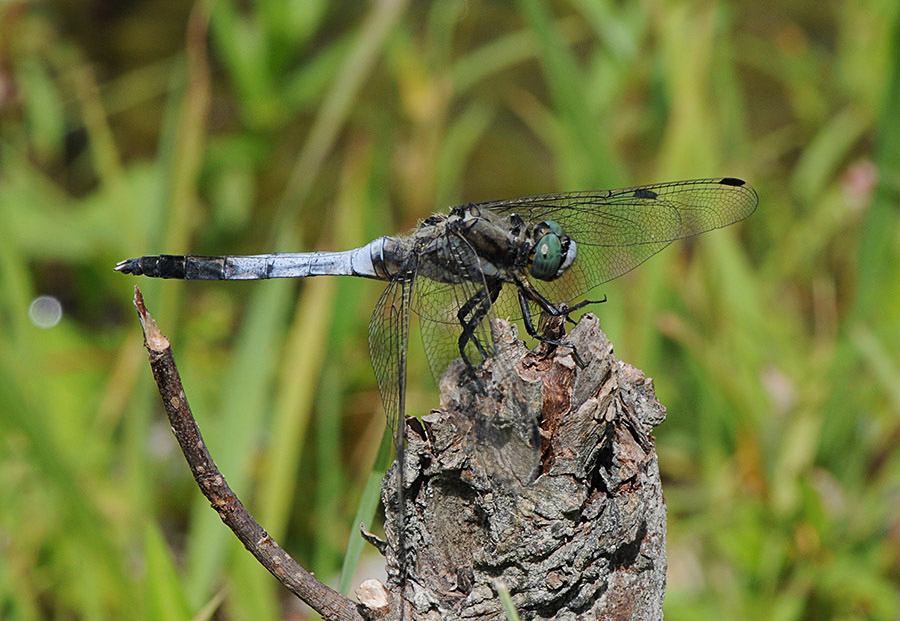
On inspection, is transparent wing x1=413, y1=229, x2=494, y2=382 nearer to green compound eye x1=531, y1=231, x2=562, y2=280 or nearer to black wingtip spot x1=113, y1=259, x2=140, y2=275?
green compound eye x1=531, y1=231, x2=562, y2=280

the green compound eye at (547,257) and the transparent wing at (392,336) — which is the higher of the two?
the green compound eye at (547,257)

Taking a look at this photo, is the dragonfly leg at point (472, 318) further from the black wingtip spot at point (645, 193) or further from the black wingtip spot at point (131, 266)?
the black wingtip spot at point (131, 266)

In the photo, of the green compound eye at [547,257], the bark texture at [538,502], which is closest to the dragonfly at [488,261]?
the green compound eye at [547,257]

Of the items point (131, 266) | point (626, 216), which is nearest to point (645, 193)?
point (626, 216)

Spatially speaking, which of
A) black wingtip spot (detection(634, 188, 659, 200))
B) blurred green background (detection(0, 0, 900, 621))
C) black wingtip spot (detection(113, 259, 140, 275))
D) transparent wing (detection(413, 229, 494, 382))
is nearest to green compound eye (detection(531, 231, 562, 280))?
transparent wing (detection(413, 229, 494, 382))

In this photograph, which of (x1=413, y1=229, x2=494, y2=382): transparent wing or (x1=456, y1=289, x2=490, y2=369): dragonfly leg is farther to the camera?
(x1=413, y1=229, x2=494, y2=382): transparent wing
